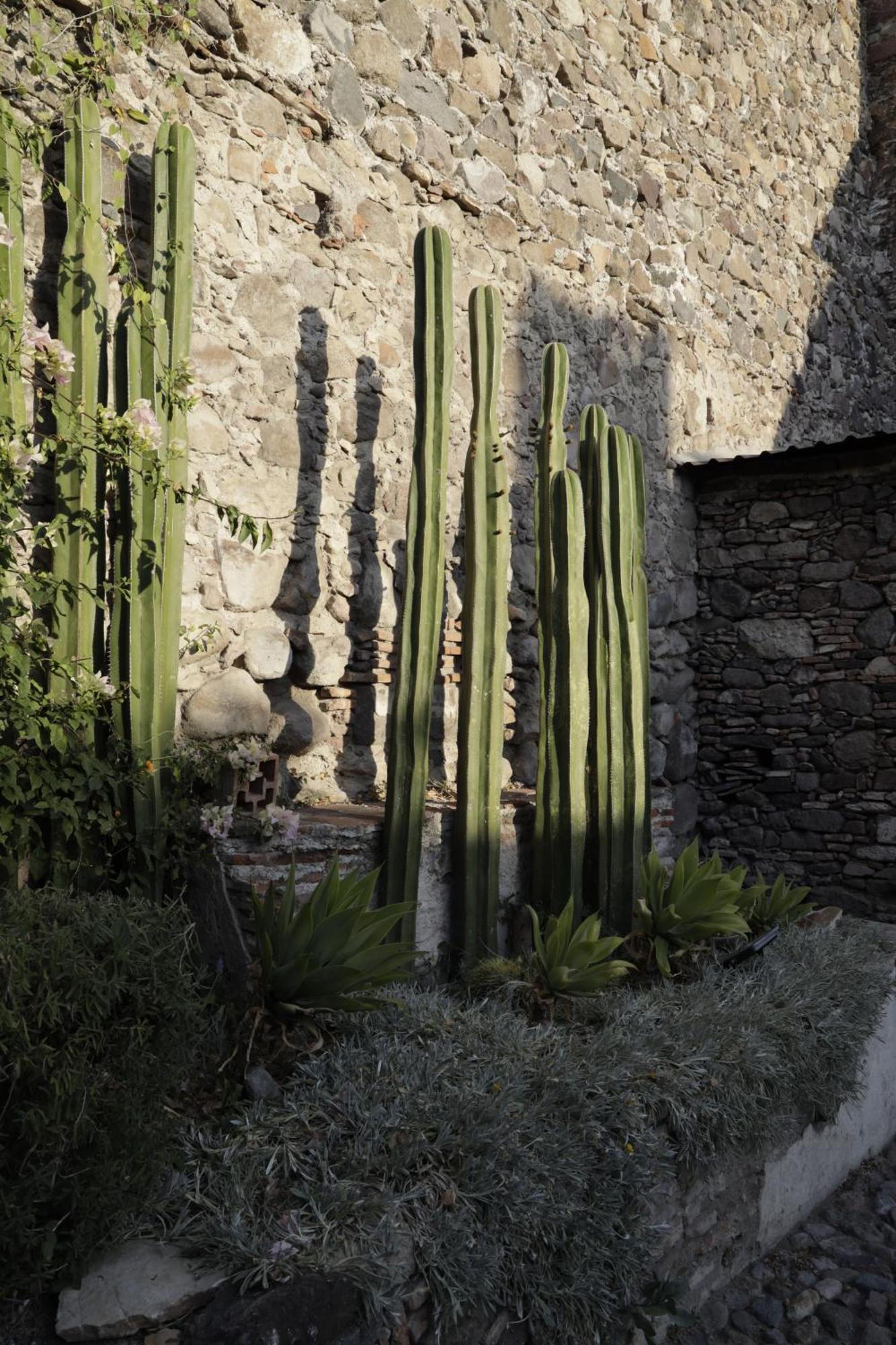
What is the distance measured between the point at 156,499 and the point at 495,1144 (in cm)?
197

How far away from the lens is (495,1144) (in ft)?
7.98

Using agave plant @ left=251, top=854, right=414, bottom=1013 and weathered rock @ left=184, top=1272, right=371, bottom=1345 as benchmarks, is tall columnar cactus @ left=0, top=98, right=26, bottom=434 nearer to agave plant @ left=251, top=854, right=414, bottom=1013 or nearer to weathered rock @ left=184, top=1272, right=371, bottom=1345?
agave plant @ left=251, top=854, right=414, bottom=1013

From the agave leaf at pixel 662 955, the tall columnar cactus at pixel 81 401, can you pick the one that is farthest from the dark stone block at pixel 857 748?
the tall columnar cactus at pixel 81 401

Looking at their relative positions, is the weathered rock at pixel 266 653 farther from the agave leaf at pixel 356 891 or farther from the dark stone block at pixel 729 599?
the dark stone block at pixel 729 599

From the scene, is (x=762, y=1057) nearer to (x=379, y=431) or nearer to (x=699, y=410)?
(x=379, y=431)

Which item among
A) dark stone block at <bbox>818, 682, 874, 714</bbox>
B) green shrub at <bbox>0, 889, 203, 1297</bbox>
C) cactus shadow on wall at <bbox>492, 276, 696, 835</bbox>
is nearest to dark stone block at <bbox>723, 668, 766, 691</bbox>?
cactus shadow on wall at <bbox>492, 276, 696, 835</bbox>

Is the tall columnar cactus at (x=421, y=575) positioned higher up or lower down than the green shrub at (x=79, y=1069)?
higher up

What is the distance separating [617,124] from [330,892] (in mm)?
4644

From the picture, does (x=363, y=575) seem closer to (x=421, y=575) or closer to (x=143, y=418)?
Answer: (x=421, y=575)

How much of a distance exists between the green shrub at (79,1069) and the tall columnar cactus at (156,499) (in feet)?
3.15

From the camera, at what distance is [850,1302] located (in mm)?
2906

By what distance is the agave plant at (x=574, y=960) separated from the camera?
3.40m

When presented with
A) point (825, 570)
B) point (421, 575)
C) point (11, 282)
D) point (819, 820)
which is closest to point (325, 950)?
point (421, 575)

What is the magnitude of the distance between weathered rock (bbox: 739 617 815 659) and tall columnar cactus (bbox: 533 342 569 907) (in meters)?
2.30
